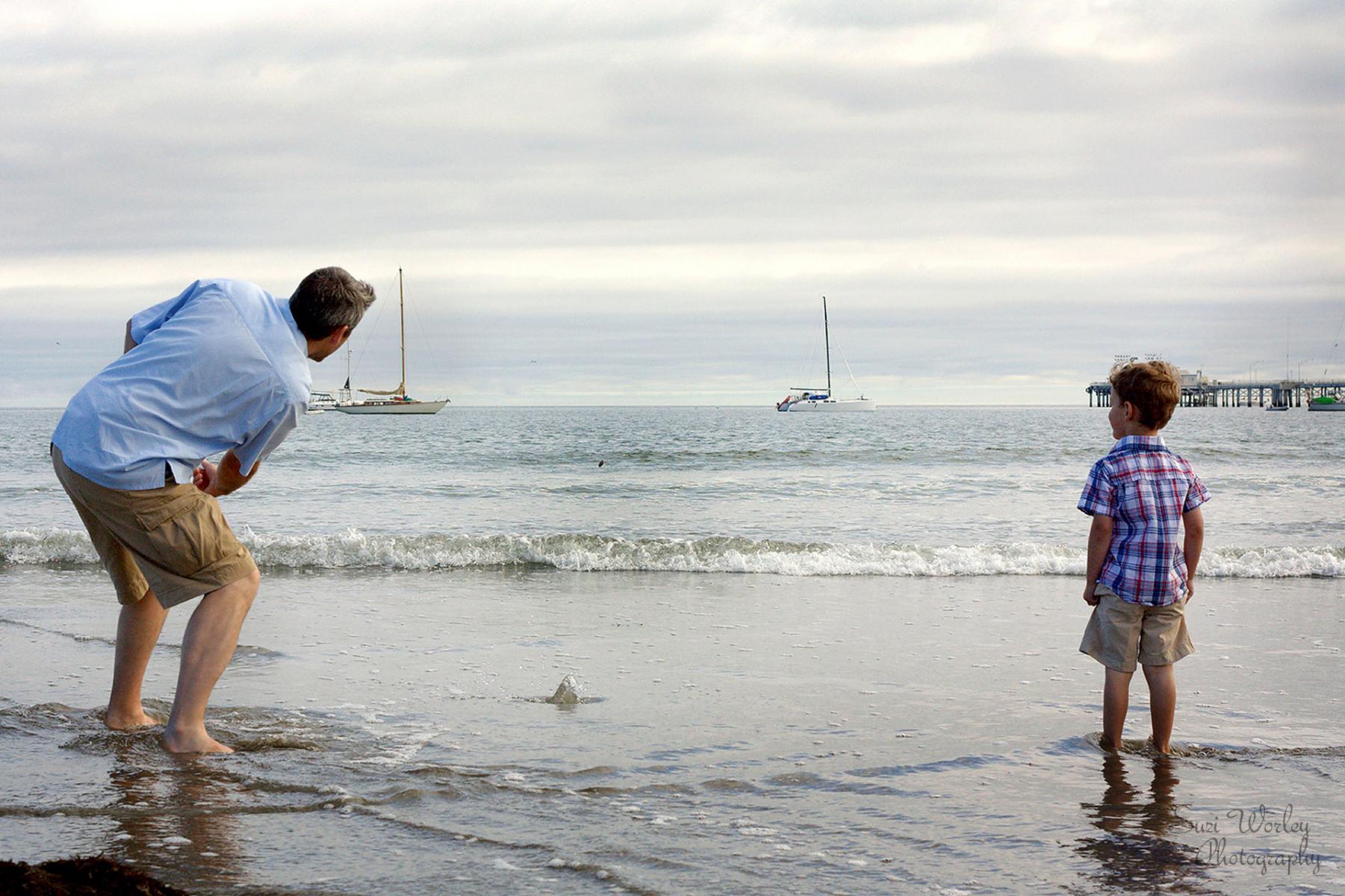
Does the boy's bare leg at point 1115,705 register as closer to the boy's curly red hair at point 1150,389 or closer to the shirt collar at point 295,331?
the boy's curly red hair at point 1150,389

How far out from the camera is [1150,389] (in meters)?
4.11

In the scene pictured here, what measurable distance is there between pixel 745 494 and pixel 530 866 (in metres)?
17.5

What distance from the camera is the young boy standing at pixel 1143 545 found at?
4.11 metres

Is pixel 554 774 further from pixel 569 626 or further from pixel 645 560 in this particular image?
pixel 645 560

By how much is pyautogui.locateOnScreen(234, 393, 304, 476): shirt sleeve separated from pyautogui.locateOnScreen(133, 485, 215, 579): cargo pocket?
183 mm

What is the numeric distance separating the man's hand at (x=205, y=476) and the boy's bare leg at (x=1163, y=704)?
135 inches

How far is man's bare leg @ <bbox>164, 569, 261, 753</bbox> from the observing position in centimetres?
361

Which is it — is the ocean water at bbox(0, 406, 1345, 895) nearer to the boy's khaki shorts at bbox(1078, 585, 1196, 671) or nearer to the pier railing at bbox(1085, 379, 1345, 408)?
the boy's khaki shorts at bbox(1078, 585, 1196, 671)

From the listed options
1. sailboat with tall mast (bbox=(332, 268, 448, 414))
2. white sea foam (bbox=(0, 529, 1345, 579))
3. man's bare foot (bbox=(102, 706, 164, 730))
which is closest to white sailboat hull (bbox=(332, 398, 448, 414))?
sailboat with tall mast (bbox=(332, 268, 448, 414))

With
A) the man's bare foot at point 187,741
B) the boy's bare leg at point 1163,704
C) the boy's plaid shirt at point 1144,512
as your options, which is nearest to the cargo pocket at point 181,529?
the man's bare foot at point 187,741

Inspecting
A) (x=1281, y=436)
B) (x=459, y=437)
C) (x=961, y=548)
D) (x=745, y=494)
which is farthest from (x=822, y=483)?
(x=1281, y=436)

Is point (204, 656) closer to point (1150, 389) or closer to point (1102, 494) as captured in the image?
point (1102, 494)

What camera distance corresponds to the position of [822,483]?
74.7 ft

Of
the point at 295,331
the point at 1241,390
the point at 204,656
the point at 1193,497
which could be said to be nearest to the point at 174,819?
the point at 204,656
